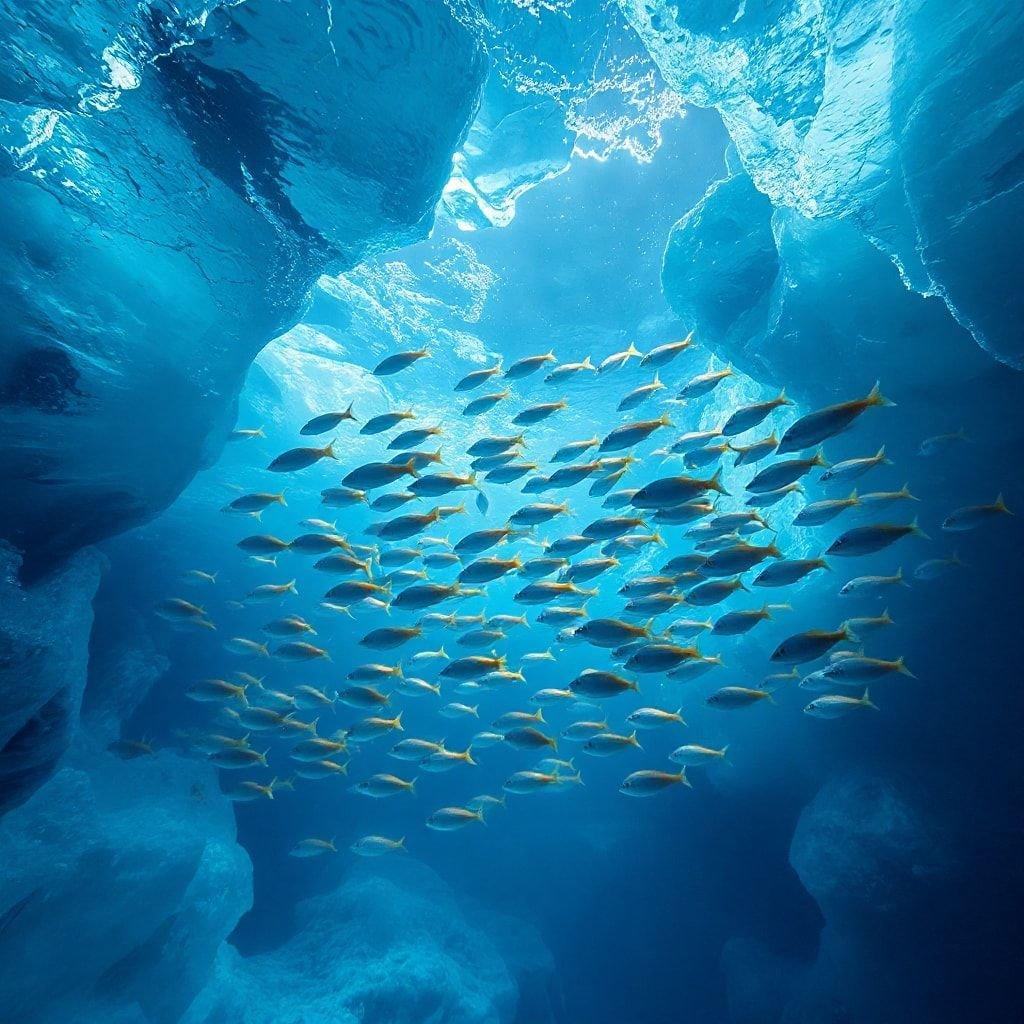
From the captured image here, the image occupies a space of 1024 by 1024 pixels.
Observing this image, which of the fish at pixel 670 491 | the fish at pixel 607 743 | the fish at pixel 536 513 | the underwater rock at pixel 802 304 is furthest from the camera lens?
the underwater rock at pixel 802 304

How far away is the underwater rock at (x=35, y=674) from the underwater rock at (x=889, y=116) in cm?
1211

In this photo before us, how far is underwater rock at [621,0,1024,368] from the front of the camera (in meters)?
6.09

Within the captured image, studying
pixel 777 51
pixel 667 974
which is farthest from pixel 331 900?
pixel 777 51

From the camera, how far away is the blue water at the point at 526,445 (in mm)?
6617

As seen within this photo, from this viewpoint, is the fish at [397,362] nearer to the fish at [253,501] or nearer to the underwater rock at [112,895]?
the fish at [253,501]

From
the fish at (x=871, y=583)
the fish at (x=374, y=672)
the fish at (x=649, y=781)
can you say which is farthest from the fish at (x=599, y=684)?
the fish at (x=871, y=583)

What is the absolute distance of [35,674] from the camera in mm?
6227

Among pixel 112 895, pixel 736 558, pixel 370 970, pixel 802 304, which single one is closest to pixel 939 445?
pixel 802 304

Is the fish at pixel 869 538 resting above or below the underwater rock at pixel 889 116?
below

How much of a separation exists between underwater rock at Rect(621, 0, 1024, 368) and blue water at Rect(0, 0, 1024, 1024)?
42 mm

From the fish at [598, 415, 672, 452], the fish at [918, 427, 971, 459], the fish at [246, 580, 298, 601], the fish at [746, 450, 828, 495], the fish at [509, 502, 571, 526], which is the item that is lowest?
the fish at [246, 580, 298, 601]

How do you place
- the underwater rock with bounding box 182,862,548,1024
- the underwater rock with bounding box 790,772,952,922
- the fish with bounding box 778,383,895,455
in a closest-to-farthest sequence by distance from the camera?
the fish with bounding box 778,383,895,455 < the underwater rock with bounding box 790,772,952,922 < the underwater rock with bounding box 182,862,548,1024

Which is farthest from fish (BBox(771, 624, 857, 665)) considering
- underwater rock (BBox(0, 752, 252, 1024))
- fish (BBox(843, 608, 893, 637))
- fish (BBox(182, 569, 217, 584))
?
underwater rock (BBox(0, 752, 252, 1024))

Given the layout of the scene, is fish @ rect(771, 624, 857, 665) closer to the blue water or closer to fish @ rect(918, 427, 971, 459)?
the blue water
